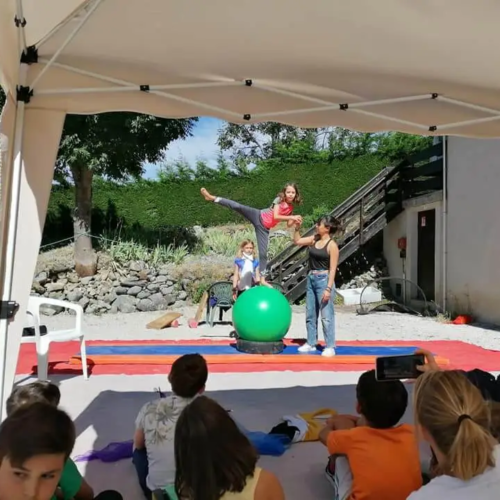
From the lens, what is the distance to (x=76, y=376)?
5.31 m

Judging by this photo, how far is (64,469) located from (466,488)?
136cm

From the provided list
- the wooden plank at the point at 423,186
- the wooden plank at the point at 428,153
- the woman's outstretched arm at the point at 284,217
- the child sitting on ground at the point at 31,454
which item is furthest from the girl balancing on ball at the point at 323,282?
the wooden plank at the point at 428,153

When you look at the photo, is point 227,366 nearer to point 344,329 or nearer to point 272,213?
point 272,213

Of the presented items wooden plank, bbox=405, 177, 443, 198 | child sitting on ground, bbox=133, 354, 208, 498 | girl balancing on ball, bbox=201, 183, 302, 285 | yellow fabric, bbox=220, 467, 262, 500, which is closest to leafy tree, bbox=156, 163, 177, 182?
wooden plank, bbox=405, 177, 443, 198

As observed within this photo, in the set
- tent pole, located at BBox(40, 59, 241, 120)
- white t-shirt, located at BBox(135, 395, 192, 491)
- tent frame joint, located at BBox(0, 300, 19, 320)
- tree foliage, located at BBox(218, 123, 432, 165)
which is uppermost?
tree foliage, located at BBox(218, 123, 432, 165)

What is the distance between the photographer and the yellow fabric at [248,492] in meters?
1.56

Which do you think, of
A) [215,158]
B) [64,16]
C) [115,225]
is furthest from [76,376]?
[215,158]

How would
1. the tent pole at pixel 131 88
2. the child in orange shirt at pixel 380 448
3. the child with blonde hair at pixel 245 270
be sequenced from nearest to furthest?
the child in orange shirt at pixel 380 448 < the tent pole at pixel 131 88 < the child with blonde hair at pixel 245 270

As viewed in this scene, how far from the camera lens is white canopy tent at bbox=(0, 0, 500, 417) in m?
2.75

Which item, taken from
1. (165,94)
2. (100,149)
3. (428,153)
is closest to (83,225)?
(100,149)

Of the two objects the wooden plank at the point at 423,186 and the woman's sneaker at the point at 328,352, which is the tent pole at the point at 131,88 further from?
the wooden plank at the point at 423,186

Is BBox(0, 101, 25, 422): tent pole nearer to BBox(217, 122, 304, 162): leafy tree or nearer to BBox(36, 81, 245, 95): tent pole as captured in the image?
BBox(36, 81, 245, 95): tent pole

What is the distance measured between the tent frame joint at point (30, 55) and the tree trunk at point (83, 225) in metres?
10.3

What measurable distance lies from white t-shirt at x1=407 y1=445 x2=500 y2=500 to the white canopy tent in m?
2.06
